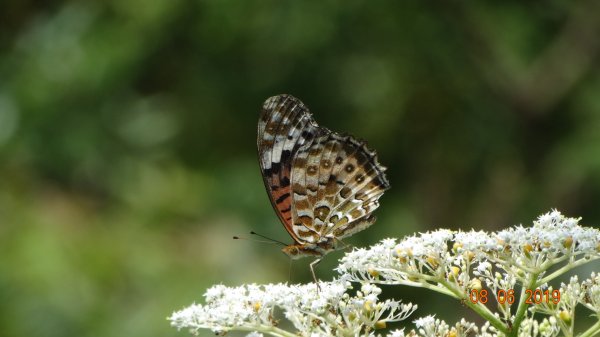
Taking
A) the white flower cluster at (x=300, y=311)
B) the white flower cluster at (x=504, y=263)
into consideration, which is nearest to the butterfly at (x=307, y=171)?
the white flower cluster at (x=504, y=263)

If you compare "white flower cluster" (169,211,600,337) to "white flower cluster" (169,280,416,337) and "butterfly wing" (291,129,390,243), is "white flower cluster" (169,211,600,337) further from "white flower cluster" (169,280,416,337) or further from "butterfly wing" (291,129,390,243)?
"butterfly wing" (291,129,390,243)

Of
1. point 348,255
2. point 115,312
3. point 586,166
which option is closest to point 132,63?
point 115,312

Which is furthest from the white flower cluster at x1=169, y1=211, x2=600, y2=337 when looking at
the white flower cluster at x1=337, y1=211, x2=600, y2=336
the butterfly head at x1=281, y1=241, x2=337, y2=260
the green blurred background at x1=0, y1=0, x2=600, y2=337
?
the green blurred background at x1=0, y1=0, x2=600, y2=337
